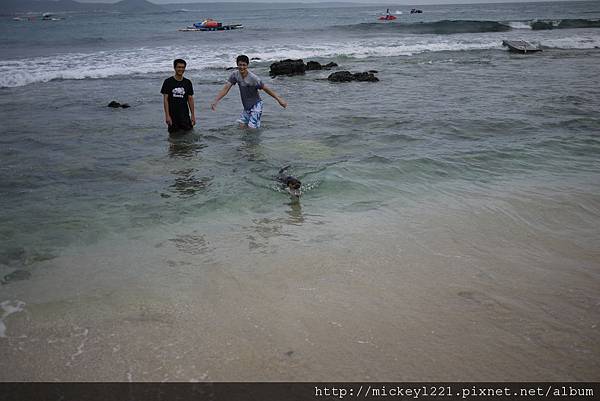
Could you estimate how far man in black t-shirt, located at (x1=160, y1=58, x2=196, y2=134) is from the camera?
762cm

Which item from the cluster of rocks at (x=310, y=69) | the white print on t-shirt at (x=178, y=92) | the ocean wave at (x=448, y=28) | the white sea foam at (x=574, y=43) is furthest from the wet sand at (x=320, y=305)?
the ocean wave at (x=448, y=28)

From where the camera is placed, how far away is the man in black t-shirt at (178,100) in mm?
7625

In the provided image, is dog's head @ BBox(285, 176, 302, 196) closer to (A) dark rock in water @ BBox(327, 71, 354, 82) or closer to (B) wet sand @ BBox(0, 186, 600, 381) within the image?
(B) wet sand @ BBox(0, 186, 600, 381)

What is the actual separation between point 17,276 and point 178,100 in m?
4.98

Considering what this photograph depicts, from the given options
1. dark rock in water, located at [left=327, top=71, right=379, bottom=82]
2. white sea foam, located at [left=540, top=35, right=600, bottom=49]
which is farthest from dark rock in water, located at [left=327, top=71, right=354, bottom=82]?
white sea foam, located at [left=540, top=35, right=600, bottom=49]

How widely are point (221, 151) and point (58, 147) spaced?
3.01 meters

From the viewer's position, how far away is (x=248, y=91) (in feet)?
26.7

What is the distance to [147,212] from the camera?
4.93 m

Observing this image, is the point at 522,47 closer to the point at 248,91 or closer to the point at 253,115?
the point at 253,115

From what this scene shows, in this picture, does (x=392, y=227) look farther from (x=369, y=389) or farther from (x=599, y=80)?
(x=599, y=80)

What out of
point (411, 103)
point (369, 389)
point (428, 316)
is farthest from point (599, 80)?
Result: point (369, 389)

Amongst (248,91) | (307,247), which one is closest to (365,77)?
(248,91)

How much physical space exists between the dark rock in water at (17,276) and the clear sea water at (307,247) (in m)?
0.02

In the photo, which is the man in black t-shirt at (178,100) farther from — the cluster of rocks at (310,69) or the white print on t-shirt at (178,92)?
the cluster of rocks at (310,69)
